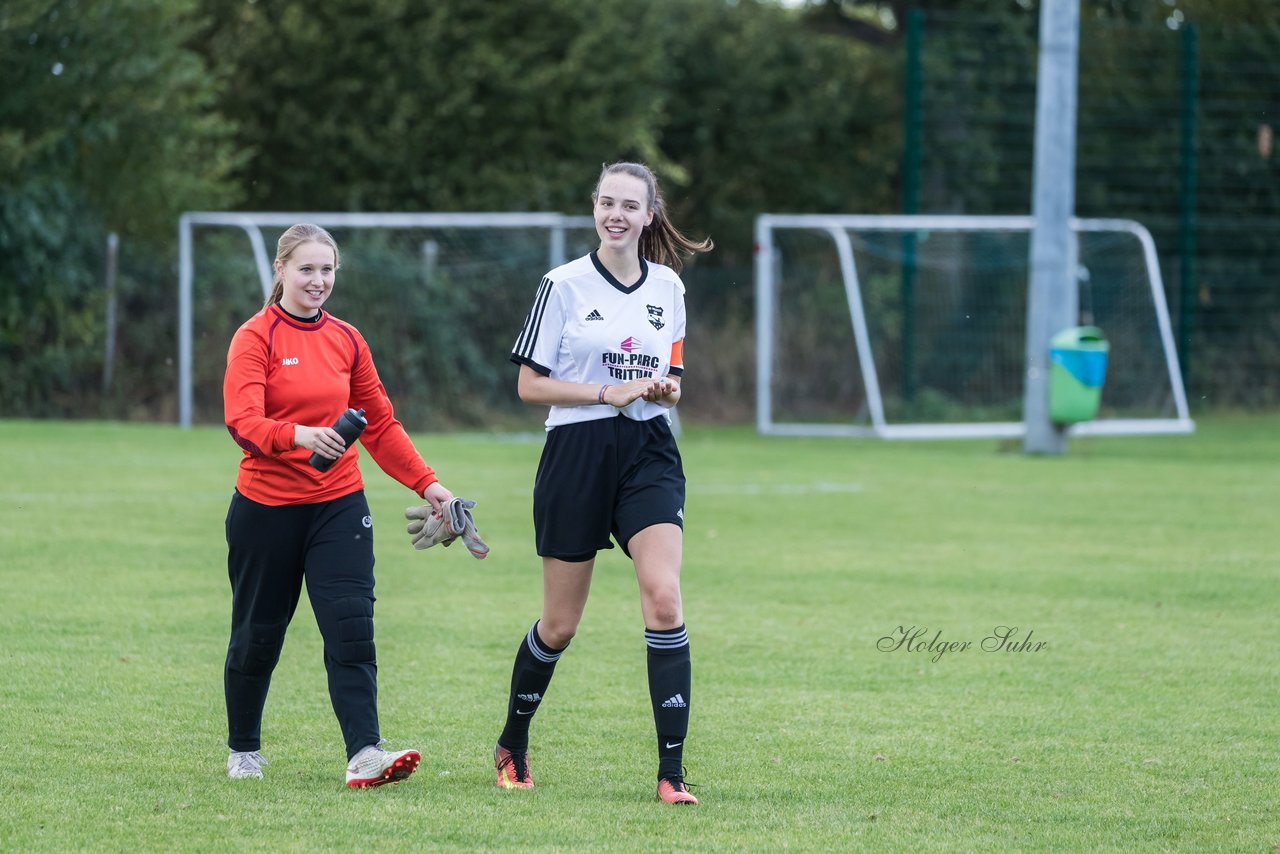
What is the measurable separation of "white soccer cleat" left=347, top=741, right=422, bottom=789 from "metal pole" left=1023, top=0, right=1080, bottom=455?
1490cm

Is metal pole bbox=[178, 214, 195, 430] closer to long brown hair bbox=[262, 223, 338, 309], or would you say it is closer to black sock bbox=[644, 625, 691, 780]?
long brown hair bbox=[262, 223, 338, 309]

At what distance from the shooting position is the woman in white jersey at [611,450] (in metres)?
5.47

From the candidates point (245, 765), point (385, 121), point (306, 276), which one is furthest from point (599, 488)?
point (385, 121)

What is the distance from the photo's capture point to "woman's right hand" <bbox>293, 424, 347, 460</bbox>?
208 inches

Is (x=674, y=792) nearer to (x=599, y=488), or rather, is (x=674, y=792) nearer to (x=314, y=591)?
(x=599, y=488)

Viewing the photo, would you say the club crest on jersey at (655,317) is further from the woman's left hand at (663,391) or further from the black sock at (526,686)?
the black sock at (526,686)

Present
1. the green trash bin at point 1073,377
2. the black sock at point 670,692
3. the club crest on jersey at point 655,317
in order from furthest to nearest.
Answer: the green trash bin at point 1073,377 < the club crest on jersey at point 655,317 < the black sock at point 670,692

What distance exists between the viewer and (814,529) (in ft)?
41.9

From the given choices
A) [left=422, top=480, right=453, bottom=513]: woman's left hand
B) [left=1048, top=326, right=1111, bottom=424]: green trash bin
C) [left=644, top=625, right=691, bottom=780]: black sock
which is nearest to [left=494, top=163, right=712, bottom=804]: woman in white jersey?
[left=644, top=625, right=691, bottom=780]: black sock

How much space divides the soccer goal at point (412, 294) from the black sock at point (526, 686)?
52.7 feet

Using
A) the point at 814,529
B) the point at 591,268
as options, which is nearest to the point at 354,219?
the point at 814,529

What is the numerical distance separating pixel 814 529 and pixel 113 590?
5081 millimetres

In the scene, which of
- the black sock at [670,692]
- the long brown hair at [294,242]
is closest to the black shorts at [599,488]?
the black sock at [670,692]

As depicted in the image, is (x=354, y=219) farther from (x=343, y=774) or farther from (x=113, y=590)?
(x=343, y=774)
